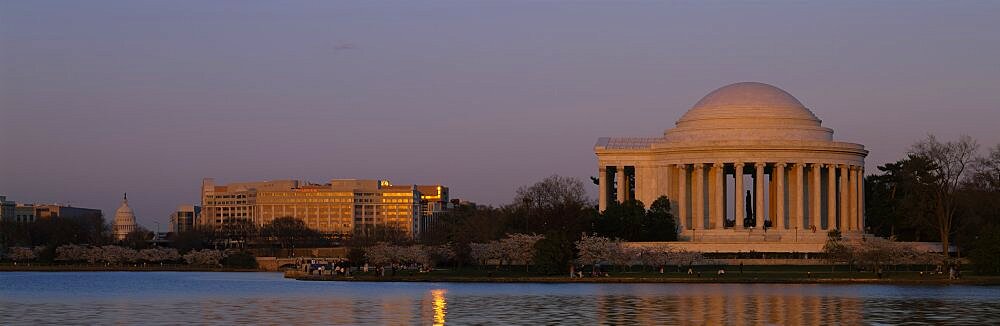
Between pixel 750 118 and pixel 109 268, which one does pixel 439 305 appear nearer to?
pixel 750 118

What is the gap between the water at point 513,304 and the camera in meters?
62.6

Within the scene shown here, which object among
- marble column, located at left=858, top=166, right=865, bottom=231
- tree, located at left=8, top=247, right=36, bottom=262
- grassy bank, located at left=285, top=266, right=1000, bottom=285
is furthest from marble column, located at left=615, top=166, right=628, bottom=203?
tree, located at left=8, top=247, right=36, bottom=262

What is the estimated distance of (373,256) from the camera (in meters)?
141

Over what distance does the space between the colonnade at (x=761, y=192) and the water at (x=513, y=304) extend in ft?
121

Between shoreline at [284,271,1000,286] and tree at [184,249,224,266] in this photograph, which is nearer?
shoreline at [284,271,1000,286]

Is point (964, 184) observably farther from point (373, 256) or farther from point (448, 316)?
point (448, 316)

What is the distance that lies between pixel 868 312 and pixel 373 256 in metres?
77.4

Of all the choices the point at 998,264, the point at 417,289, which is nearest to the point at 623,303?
the point at 417,289

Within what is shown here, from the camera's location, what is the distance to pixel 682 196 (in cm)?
13762

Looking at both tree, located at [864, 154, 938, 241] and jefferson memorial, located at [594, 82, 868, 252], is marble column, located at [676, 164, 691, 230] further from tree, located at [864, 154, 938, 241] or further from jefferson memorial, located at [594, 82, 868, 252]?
tree, located at [864, 154, 938, 241]

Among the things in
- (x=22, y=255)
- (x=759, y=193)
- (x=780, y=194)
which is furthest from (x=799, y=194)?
(x=22, y=255)

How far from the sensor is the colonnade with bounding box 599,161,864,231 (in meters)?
136

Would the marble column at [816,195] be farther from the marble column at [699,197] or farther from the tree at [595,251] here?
the tree at [595,251]

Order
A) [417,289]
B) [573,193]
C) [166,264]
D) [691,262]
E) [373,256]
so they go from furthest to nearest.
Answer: [166,264] → [573,193] → [373,256] → [691,262] → [417,289]
